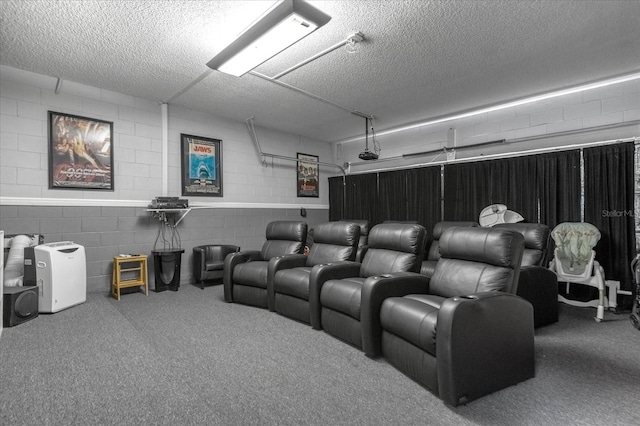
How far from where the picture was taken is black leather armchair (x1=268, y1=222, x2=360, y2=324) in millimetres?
3289

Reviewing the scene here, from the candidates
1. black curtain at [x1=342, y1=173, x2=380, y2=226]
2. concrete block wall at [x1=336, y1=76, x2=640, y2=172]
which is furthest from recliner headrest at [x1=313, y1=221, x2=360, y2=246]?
concrete block wall at [x1=336, y1=76, x2=640, y2=172]

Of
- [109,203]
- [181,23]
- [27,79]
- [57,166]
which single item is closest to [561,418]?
[181,23]

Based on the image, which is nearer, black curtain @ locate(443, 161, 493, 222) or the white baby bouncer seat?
the white baby bouncer seat

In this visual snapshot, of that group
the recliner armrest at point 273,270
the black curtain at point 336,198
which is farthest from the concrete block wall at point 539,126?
the recliner armrest at point 273,270

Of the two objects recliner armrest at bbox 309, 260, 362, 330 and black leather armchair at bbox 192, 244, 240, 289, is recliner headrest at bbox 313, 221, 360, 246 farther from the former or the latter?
black leather armchair at bbox 192, 244, 240, 289

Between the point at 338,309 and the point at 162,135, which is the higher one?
the point at 162,135

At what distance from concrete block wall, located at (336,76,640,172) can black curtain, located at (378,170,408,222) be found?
0.33 metres

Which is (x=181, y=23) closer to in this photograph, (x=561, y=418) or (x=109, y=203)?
(x=109, y=203)

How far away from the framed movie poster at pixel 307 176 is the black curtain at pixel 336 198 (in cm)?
36

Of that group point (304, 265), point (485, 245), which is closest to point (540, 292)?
point (485, 245)

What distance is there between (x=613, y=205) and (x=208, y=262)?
533cm

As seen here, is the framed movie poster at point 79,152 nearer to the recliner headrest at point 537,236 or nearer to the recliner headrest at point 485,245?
the recliner headrest at point 485,245

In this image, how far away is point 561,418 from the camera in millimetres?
1774

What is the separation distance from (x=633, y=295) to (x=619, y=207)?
3.30ft
